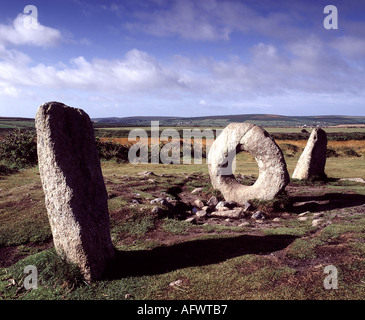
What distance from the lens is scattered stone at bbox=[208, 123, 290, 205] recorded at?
1292 cm

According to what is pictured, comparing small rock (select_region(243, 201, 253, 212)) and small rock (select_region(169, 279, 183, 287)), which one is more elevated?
small rock (select_region(243, 201, 253, 212))

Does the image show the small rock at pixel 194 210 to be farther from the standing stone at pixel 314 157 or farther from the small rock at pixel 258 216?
the standing stone at pixel 314 157

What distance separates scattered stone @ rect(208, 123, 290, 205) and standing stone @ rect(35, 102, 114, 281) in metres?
8.23

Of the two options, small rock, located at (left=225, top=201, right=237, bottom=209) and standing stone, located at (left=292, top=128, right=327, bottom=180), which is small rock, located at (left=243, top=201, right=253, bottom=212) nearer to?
small rock, located at (left=225, top=201, right=237, bottom=209)

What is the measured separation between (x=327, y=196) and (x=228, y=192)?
5.16 m

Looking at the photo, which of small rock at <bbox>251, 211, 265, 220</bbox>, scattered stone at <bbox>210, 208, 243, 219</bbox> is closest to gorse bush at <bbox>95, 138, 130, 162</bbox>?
scattered stone at <bbox>210, 208, 243, 219</bbox>

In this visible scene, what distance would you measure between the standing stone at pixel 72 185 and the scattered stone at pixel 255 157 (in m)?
8.23

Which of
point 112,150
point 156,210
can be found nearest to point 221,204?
point 156,210

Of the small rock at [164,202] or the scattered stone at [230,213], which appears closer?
the scattered stone at [230,213]

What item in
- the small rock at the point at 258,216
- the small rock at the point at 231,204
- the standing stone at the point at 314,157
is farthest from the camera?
the standing stone at the point at 314,157

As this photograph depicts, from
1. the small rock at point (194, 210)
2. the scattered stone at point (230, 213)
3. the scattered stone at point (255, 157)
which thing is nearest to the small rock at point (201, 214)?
the scattered stone at point (230, 213)

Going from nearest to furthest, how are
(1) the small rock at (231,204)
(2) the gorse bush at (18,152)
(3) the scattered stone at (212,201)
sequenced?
(1) the small rock at (231,204)
(3) the scattered stone at (212,201)
(2) the gorse bush at (18,152)

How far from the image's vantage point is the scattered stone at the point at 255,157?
12922 millimetres
